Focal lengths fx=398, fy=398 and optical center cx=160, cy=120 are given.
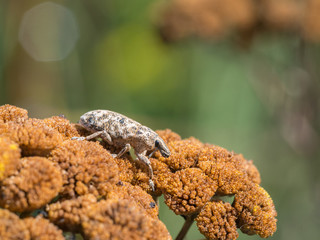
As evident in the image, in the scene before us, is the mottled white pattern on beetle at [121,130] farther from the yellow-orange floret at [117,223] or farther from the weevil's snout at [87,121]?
the yellow-orange floret at [117,223]

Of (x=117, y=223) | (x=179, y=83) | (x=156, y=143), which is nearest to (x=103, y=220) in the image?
(x=117, y=223)

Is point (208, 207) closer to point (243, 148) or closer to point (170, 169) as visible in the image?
point (170, 169)

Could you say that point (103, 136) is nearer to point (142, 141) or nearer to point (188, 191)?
point (142, 141)

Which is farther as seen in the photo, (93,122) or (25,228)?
(93,122)

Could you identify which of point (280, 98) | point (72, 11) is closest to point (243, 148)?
point (280, 98)

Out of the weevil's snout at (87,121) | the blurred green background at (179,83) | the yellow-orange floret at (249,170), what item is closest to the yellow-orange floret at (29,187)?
the weevil's snout at (87,121)

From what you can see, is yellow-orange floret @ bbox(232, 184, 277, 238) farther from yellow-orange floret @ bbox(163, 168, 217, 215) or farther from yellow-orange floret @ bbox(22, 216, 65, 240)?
yellow-orange floret @ bbox(22, 216, 65, 240)

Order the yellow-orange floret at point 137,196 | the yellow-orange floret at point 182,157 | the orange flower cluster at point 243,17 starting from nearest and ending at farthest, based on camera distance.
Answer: the yellow-orange floret at point 137,196, the yellow-orange floret at point 182,157, the orange flower cluster at point 243,17
